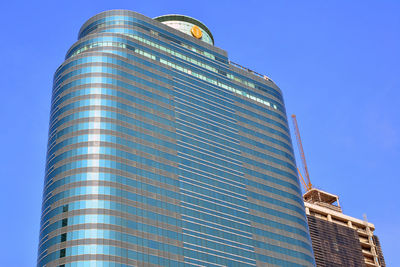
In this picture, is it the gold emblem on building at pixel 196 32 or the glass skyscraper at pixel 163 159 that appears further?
the gold emblem on building at pixel 196 32

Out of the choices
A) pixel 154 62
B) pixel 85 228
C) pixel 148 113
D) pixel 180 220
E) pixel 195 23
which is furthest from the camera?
pixel 195 23

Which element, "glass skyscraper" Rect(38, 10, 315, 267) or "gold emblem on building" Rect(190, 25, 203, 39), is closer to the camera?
"glass skyscraper" Rect(38, 10, 315, 267)

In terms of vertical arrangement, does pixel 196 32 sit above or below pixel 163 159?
above

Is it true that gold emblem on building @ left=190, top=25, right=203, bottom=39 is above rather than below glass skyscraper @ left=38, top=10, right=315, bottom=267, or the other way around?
above

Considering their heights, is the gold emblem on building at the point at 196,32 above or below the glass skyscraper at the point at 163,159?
above

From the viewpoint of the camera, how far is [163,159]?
13988 cm

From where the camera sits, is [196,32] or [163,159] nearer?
[163,159]

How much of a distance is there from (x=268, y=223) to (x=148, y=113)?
44.8 m

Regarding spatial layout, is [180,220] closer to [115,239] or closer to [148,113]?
[115,239]

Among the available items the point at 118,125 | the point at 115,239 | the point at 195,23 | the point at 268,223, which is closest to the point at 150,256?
the point at 115,239

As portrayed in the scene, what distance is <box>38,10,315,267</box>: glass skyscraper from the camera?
124375mm

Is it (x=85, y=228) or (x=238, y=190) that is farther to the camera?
(x=238, y=190)

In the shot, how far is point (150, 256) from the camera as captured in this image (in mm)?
123500

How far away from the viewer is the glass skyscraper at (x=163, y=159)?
408 ft
